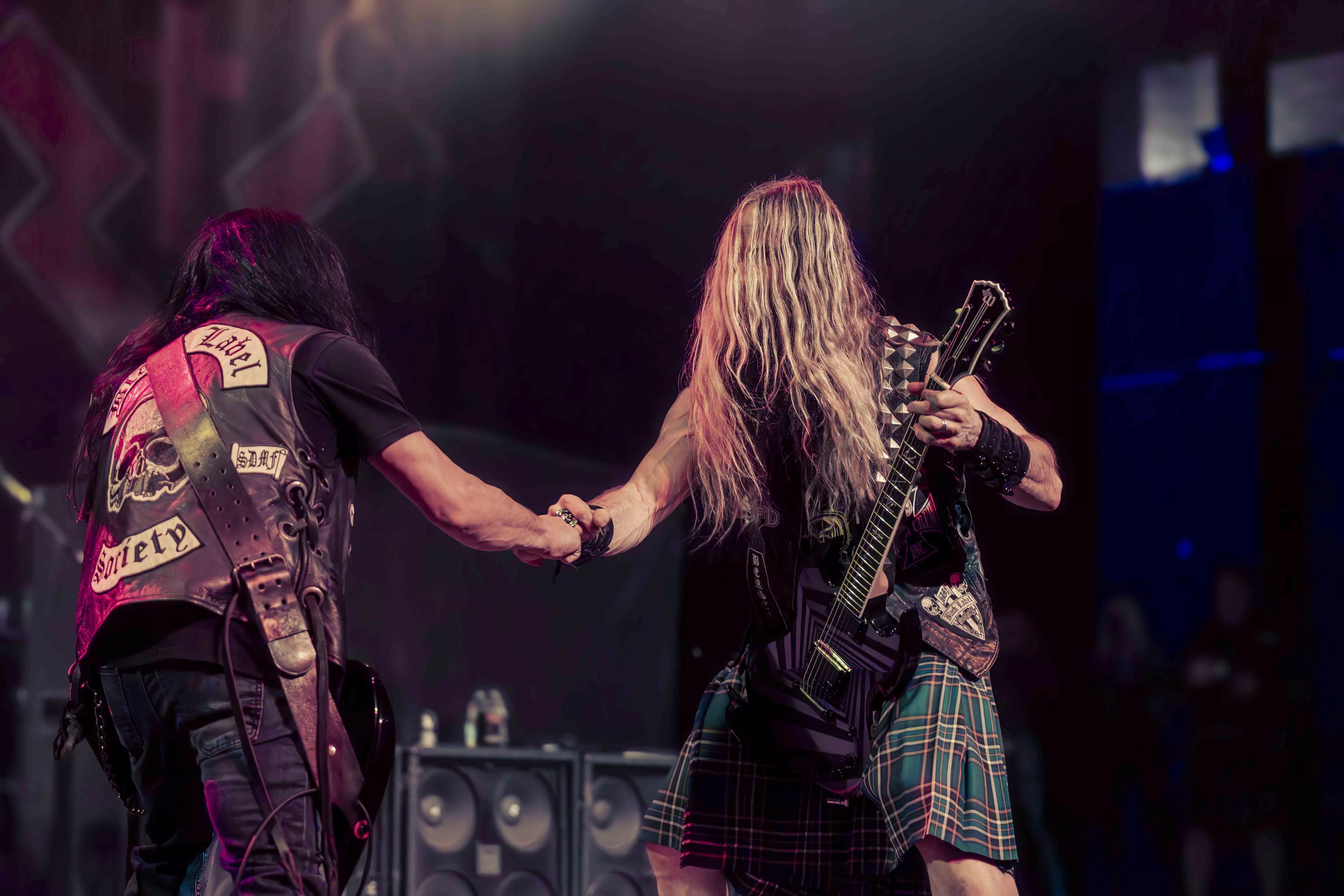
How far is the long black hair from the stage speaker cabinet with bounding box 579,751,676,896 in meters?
3.11

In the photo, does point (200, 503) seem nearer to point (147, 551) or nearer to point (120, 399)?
point (147, 551)

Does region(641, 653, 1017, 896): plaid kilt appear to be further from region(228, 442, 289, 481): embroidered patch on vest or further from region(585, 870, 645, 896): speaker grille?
region(585, 870, 645, 896): speaker grille

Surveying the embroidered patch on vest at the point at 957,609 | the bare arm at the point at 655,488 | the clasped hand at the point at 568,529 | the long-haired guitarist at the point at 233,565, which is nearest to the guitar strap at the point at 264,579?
the long-haired guitarist at the point at 233,565

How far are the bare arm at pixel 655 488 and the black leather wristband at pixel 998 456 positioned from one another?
0.75 metres

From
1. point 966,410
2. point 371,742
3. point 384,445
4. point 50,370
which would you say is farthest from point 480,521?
point 50,370

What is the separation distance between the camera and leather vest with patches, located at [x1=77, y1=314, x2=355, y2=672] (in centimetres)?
217

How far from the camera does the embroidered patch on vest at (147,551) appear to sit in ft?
7.11

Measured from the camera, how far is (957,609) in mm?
2586

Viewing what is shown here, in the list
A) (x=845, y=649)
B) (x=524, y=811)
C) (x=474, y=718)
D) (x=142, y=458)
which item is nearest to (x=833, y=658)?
(x=845, y=649)

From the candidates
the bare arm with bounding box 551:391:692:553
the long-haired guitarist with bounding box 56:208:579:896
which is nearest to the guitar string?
the bare arm with bounding box 551:391:692:553

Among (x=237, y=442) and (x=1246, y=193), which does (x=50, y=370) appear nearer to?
(x=237, y=442)

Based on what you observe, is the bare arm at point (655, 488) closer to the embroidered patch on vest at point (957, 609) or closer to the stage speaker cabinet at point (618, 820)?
the embroidered patch on vest at point (957, 609)

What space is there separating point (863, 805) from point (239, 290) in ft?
5.64

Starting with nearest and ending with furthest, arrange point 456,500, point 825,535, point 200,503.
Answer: point 200,503, point 456,500, point 825,535
